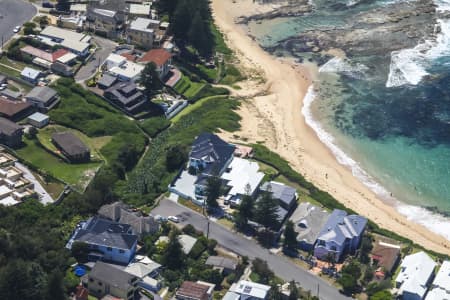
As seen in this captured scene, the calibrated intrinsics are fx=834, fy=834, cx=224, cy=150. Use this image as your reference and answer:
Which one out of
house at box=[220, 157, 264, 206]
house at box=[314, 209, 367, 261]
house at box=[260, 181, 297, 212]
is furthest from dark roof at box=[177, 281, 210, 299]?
house at box=[260, 181, 297, 212]

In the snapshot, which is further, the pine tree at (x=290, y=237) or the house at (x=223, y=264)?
the pine tree at (x=290, y=237)

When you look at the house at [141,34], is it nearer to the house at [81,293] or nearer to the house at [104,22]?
the house at [104,22]

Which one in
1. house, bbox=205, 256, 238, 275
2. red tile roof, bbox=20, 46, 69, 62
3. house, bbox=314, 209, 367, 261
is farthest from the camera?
red tile roof, bbox=20, 46, 69, 62

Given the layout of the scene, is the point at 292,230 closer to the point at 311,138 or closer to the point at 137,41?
the point at 311,138

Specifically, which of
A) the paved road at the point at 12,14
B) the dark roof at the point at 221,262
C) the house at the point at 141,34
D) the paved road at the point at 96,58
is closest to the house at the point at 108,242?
the dark roof at the point at 221,262

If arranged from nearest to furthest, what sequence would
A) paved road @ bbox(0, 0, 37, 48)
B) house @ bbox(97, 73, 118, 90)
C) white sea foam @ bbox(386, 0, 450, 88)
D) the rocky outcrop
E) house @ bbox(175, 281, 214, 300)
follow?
1. house @ bbox(175, 281, 214, 300)
2. house @ bbox(97, 73, 118, 90)
3. paved road @ bbox(0, 0, 37, 48)
4. white sea foam @ bbox(386, 0, 450, 88)
5. the rocky outcrop

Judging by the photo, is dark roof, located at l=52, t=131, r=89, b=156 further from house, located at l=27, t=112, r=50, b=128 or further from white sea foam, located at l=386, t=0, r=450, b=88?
white sea foam, located at l=386, t=0, r=450, b=88

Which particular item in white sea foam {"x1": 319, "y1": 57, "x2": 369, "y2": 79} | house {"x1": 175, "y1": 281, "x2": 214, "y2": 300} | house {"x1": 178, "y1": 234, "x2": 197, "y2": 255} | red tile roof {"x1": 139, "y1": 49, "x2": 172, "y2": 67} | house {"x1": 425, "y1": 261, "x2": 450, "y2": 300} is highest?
red tile roof {"x1": 139, "y1": 49, "x2": 172, "y2": 67}
